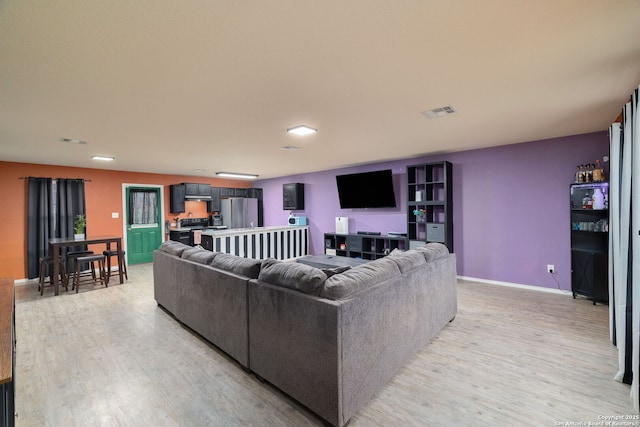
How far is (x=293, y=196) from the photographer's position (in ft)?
25.5

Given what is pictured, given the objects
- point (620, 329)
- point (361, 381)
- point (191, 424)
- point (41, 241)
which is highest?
point (41, 241)

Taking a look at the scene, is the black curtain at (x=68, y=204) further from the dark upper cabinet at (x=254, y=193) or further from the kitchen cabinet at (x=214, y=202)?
the dark upper cabinet at (x=254, y=193)

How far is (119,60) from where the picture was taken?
6.17 feet

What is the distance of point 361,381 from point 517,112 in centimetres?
312

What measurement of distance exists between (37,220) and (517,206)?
29.0 feet

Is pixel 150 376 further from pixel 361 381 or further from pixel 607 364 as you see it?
pixel 607 364

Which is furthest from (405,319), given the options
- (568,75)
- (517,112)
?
(517,112)

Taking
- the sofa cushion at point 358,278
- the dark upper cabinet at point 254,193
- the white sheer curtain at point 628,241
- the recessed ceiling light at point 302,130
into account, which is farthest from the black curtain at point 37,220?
the white sheer curtain at point 628,241

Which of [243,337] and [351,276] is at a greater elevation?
[351,276]

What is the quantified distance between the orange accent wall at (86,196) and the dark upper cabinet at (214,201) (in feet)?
0.54

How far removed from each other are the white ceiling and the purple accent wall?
595 millimetres

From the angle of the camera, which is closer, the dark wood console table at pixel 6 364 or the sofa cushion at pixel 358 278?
the dark wood console table at pixel 6 364

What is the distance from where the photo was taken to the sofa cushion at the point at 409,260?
2.51 meters

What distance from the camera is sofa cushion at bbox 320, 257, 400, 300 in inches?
72.4
